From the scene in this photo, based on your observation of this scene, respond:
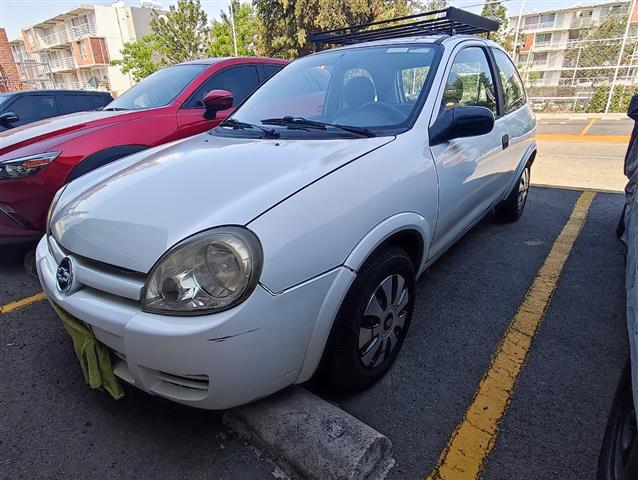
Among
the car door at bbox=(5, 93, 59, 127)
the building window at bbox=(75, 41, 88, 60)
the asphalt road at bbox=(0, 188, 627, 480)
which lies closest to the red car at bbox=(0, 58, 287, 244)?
the asphalt road at bbox=(0, 188, 627, 480)

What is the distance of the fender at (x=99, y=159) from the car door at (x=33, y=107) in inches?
177

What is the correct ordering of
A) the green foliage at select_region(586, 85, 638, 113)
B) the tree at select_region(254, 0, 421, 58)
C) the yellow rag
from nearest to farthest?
the yellow rag < the green foliage at select_region(586, 85, 638, 113) < the tree at select_region(254, 0, 421, 58)

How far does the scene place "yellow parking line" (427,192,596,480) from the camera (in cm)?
159

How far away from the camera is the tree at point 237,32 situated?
23266 millimetres

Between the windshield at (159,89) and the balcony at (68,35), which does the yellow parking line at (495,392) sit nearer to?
the windshield at (159,89)

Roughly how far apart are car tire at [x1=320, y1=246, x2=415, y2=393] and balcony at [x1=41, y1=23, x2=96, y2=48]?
4460cm

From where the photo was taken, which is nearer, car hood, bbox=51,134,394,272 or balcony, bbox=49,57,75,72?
car hood, bbox=51,134,394,272

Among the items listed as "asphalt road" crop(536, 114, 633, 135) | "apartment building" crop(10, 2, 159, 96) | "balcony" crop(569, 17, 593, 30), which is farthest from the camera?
"apartment building" crop(10, 2, 159, 96)

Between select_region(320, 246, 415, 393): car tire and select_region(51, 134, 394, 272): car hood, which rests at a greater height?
select_region(51, 134, 394, 272): car hood

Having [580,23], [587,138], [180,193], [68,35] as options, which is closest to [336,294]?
[180,193]

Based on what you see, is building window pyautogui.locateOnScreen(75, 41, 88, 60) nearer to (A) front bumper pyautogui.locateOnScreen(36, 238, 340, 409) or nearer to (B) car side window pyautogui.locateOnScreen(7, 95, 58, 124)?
(B) car side window pyautogui.locateOnScreen(7, 95, 58, 124)

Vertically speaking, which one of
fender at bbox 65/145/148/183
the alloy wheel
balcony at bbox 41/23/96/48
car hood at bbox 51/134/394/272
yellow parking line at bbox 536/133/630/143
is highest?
balcony at bbox 41/23/96/48

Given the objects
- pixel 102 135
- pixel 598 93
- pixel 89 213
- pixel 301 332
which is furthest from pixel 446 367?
pixel 598 93

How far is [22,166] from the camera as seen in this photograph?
116 inches
